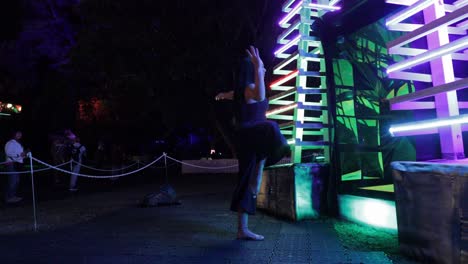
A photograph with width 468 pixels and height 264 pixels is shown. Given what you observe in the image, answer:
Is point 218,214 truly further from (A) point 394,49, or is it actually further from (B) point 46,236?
(A) point 394,49

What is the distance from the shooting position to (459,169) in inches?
110

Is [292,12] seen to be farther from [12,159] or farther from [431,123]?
[12,159]

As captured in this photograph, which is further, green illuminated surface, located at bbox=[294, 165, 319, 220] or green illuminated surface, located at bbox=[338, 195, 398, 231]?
green illuminated surface, located at bbox=[294, 165, 319, 220]

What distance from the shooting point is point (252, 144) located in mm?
4105

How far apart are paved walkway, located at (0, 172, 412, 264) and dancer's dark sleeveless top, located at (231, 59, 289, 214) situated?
0.52 meters

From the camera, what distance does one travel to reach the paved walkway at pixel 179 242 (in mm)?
3525

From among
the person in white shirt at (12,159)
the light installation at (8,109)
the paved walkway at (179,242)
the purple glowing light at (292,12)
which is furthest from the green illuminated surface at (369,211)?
the light installation at (8,109)

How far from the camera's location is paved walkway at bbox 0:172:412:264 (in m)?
3.53

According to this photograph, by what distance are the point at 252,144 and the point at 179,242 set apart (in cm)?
138

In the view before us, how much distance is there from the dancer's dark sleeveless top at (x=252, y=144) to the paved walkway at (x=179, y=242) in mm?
Result: 517

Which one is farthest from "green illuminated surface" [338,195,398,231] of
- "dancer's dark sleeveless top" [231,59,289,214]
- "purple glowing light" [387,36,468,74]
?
"purple glowing light" [387,36,468,74]

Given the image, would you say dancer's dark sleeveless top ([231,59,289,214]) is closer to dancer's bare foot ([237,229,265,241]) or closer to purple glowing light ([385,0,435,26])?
dancer's bare foot ([237,229,265,241])

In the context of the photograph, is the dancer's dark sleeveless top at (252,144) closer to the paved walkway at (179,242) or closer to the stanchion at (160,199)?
the paved walkway at (179,242)

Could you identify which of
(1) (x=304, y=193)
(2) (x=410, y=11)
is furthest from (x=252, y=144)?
(2) (x=410, y=11)
